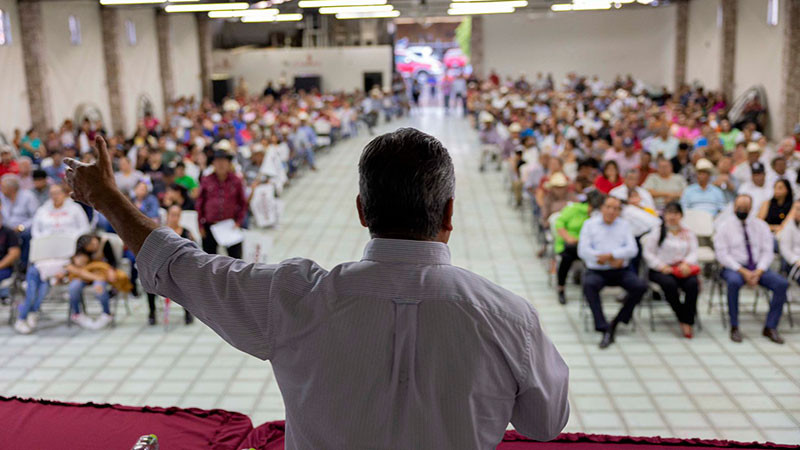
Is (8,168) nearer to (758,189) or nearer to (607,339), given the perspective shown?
(607,339)

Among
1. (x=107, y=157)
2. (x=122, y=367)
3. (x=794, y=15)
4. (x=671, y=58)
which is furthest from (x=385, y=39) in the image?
(x=107, y=157)

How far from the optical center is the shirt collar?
5.01ft

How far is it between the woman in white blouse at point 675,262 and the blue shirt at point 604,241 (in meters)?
0.20

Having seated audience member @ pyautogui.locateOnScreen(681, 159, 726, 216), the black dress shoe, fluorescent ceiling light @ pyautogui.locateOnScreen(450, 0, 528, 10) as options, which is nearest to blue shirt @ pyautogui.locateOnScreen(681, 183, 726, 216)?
seated audience member @ pyautogui.locateOnScreen(681, 159, 726, 216)

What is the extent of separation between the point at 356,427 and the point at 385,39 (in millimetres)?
33326

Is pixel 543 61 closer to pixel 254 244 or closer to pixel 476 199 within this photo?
pixel 476 199

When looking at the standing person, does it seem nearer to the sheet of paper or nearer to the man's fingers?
the sheet of paper

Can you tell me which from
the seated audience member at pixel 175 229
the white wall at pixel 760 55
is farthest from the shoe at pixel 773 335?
the white wall at pixel 760 55

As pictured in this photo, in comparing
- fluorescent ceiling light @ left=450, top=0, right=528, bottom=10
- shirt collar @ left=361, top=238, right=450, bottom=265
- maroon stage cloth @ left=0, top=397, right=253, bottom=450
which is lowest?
maroon stage cloth @ left=0, top=397, right=253, bottom=450

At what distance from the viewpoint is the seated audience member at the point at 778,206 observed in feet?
26.5

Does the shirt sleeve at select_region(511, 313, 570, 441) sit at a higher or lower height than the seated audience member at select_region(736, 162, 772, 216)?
higher

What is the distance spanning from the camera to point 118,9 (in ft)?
68.0

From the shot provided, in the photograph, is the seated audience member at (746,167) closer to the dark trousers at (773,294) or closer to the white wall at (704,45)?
the dark trousers at (773,294)

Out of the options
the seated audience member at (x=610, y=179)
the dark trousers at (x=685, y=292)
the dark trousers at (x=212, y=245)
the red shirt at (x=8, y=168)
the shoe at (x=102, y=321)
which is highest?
the red shirt at (x=8, y=168)
